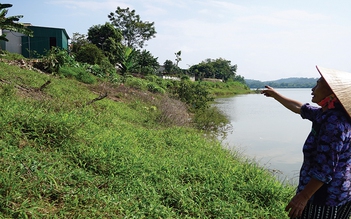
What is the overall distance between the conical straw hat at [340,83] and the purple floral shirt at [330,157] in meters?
0.05

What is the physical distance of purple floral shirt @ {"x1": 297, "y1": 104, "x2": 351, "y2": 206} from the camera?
150 cm

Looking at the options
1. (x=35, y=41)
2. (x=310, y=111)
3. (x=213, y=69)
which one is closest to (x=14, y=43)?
(x=35, y=41)

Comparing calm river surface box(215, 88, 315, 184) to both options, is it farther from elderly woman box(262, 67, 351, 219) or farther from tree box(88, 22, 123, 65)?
tree box(88, 22, 123, 65)

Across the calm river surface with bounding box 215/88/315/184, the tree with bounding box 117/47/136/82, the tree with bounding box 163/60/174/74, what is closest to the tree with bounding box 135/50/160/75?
the tree with bounding box 117/47/136/82

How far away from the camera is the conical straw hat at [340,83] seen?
1528mm

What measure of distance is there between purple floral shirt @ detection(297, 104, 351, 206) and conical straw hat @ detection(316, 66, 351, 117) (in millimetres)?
47

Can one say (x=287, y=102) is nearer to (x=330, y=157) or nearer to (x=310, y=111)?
(x=310, y=111)

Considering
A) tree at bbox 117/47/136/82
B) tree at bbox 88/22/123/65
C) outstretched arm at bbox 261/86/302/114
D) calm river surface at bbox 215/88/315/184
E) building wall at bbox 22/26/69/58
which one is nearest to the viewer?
outstretched arm at bbox 261/86/302/114

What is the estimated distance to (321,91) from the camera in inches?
65.8

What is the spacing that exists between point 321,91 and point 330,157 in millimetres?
382

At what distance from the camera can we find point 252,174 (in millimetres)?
4008

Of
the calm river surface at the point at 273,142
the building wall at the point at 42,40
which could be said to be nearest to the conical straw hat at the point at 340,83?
the calm river surface at the point at 273,142

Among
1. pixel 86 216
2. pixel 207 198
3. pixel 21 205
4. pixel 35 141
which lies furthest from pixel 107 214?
pixel 35 141

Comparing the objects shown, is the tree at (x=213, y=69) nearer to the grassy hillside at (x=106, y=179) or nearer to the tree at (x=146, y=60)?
the tree at (x=146, y=60)
